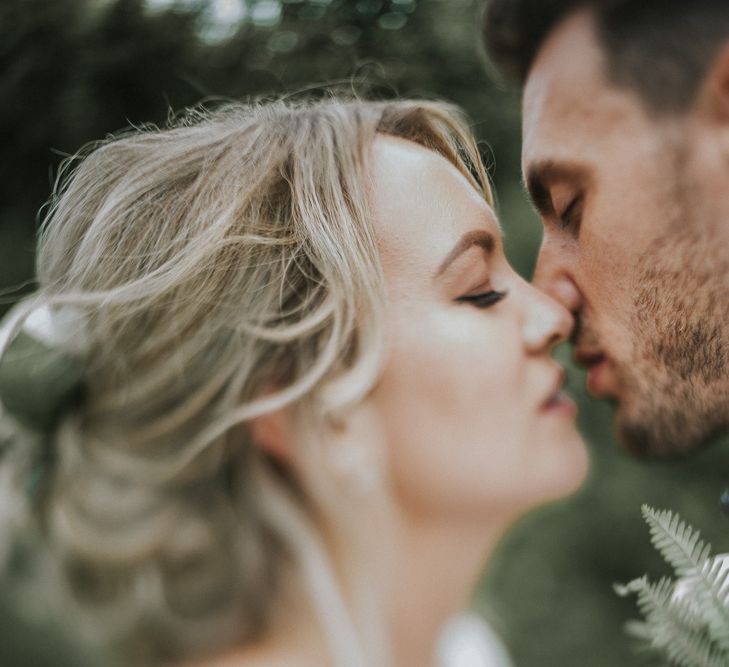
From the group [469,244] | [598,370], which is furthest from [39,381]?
[598,370]

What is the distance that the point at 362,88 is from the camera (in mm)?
2268

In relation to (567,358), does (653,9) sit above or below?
above

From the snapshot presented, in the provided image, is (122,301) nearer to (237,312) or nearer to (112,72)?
(237,312)

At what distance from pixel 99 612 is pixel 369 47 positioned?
2.07 metres

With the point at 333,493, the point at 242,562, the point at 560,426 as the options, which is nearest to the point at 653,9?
the point at 560,426

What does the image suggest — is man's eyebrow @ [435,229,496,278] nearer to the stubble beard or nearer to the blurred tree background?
the stubble beard

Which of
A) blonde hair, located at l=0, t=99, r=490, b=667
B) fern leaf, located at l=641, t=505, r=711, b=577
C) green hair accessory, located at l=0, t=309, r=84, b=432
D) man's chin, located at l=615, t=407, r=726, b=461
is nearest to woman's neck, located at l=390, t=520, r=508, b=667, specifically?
blonde hair, located at l=0, t=99, r=490, b=667

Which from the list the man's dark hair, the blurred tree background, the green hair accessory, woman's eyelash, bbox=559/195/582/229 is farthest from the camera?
the blurred tree background

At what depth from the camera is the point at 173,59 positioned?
2467 millimetres

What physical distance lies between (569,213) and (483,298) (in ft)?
1.39

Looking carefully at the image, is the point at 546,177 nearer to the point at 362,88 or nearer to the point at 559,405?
the point at 559,405

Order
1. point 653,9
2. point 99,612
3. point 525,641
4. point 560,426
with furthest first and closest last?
point 525,641
point 653,9
point 560,426
point 99,612

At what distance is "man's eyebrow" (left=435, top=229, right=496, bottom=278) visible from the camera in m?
1.42

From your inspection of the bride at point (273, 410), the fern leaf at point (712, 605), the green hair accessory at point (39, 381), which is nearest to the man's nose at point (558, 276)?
the bride at point (273, 410)
